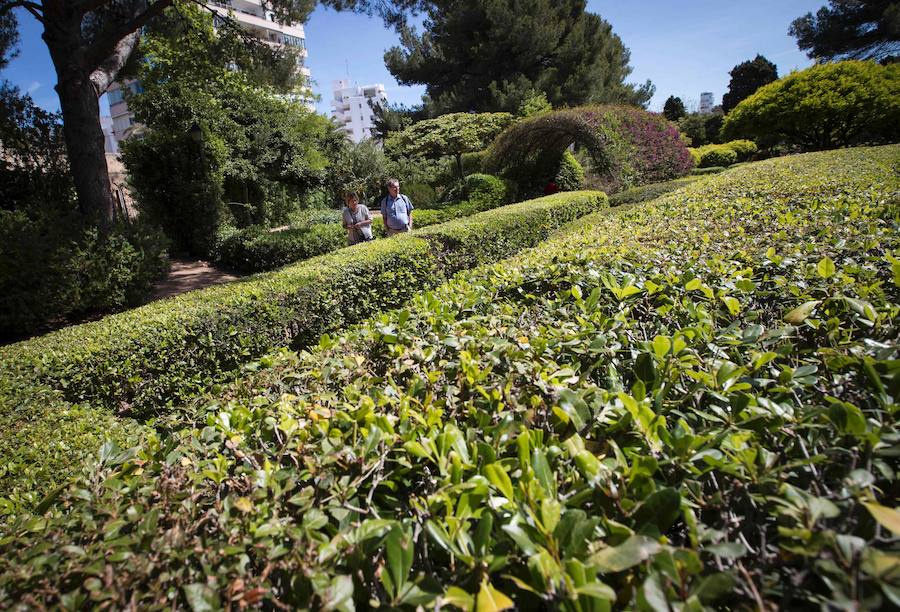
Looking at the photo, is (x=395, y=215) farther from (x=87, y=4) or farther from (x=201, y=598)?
(x=201, y=598)

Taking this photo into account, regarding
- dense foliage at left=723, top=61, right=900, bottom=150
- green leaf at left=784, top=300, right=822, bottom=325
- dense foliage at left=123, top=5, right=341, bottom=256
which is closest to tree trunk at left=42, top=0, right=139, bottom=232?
dense foliage at left=123, top=5, right=341, bottom=256

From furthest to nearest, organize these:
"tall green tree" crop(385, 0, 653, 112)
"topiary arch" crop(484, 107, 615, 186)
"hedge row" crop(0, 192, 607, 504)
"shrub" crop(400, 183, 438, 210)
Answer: "tall green tree" crop(385, 0, 653, 112) → "shrub" crop(400, 183, 438, 210) → "topiary arch" crop(484, 107, 615, 186) → "hedge row" crop(0, 192, 607, 504)

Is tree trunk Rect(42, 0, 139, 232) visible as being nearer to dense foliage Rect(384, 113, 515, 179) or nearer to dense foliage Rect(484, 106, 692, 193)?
dense foliage Rect(384, 113, 515, 179)

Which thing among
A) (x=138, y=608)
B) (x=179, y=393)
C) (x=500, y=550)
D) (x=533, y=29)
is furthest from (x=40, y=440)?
(x=533, y=29)

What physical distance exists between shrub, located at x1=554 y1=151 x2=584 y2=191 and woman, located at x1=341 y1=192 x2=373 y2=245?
36.7 ft

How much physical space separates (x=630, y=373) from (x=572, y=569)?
95 cm

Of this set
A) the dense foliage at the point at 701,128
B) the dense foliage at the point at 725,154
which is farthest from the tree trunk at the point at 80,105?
the dense foliage at the point at 701,128

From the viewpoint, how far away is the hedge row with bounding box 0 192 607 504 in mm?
2889

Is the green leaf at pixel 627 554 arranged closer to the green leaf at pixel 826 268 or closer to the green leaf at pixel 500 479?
the green leaf at pixel 500 479

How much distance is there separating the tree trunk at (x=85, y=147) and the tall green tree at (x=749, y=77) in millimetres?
49606

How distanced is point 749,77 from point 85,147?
52.7m

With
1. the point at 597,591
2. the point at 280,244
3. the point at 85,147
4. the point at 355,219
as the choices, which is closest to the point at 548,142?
the point at 280,244

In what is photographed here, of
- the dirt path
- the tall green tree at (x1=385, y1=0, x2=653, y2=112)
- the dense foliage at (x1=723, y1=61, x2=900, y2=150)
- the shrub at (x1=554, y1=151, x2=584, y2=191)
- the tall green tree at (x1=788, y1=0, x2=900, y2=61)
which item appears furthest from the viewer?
the tall green tree at (x1=788, y1=0, x2=900, y2=61)

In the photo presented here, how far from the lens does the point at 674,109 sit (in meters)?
39.7
